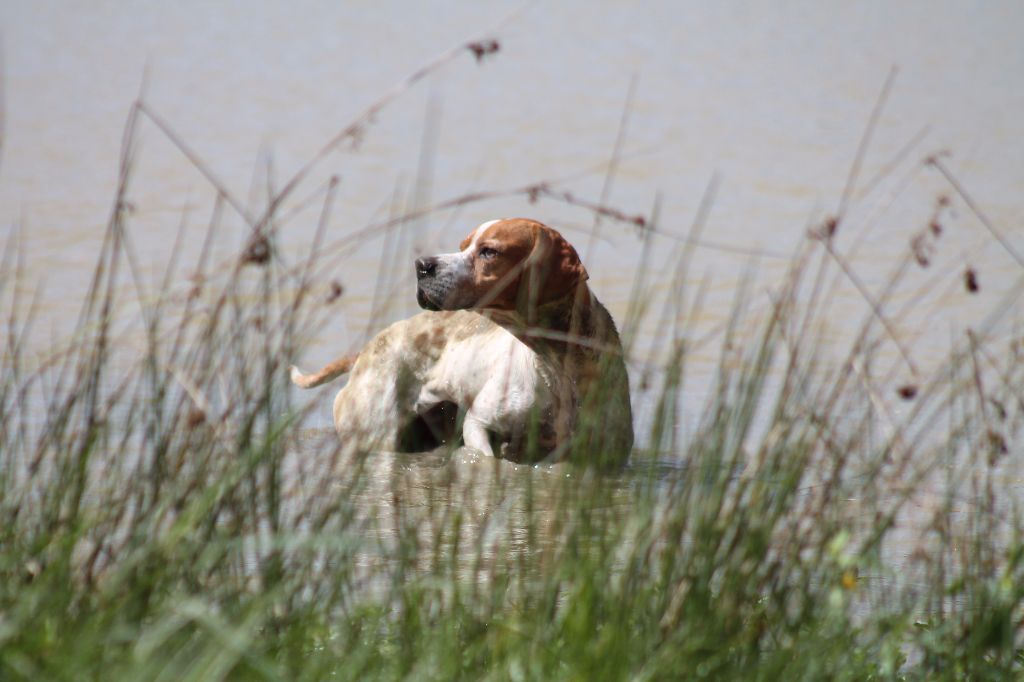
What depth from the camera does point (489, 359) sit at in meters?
7.41

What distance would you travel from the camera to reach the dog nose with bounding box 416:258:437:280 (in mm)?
6719

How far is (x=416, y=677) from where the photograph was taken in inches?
126

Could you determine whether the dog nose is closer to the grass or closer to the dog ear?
the dog ear

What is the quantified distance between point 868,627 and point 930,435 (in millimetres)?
3474

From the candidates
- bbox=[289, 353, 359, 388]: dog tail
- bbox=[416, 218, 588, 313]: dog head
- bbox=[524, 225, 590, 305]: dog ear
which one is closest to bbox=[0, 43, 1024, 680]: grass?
bbox=[416, 218, 588, 313]: dog head

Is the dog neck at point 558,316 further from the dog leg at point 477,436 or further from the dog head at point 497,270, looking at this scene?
the dog leg at point 477,436

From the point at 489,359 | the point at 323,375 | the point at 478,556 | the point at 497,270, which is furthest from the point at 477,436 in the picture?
the point at 478,556

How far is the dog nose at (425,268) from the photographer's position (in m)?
6.72

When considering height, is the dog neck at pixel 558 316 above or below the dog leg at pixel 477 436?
above

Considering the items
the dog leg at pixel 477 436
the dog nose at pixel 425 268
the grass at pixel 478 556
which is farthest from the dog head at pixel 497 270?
the grass at pixel 478 556

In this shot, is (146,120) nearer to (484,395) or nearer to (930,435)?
(484,395)

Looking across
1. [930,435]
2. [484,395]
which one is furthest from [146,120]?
[930,435]

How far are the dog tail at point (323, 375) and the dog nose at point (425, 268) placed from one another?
32.0 inches

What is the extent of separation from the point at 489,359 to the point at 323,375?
0.91 m
